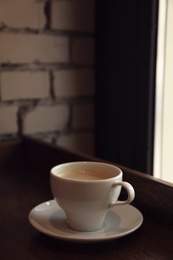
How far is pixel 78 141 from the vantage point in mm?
1188

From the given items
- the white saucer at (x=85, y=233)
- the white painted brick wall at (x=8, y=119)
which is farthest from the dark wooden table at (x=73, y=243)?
the white painted brick wall at (x=8, y=119)

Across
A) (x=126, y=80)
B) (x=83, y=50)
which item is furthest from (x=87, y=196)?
(x=83, y=50)

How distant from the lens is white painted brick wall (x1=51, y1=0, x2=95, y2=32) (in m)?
1.10

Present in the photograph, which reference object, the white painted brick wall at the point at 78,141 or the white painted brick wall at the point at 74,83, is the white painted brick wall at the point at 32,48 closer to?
the white painted brick wall at the point at 74,83

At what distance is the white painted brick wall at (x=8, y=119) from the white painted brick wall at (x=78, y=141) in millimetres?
149

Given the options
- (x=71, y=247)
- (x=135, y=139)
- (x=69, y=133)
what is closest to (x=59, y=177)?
(x=71, y=247)

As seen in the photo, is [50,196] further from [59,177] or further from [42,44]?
[42,44]

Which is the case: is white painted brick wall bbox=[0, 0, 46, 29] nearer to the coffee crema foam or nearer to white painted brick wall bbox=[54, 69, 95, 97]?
white painted brick wall bbox=[54, 69, 95, 97]

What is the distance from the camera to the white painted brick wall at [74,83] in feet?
3.71

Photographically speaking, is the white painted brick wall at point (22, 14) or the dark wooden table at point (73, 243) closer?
the dark wooden table at point (73, 243)

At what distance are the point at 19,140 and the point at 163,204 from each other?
560 mm

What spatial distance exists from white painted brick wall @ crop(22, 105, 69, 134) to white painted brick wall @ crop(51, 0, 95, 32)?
24 cm

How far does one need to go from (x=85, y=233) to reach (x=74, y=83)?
67 cm

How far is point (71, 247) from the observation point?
539 mm
